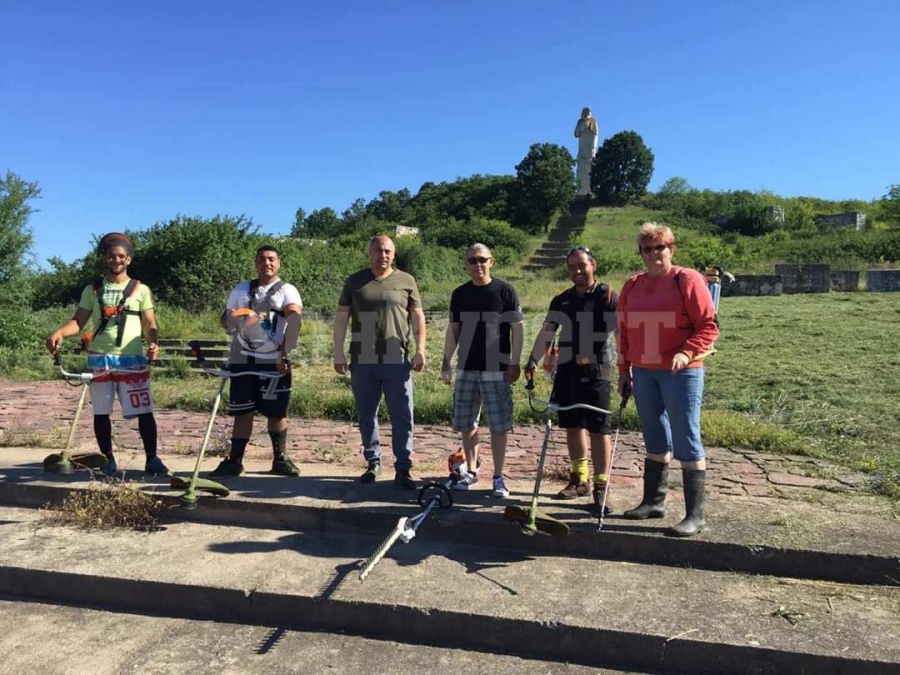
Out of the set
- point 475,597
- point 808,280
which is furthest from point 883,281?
point 475,597

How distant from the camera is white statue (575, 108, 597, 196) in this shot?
50.5 m

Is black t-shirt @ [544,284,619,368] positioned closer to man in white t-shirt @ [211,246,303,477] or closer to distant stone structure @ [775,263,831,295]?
man in white t-shirt @ [211,246,303,477]

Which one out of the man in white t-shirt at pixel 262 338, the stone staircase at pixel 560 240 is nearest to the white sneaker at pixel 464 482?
the man in white t-shirt at pixel 262 338

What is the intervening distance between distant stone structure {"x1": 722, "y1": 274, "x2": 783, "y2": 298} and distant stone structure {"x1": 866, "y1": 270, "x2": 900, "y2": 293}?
222cm

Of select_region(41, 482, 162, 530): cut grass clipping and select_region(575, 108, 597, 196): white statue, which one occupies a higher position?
select_region(575, 108, 597, 196): white statue

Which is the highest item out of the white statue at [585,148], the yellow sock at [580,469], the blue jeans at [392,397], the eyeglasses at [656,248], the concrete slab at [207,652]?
the white statue at [585,148]

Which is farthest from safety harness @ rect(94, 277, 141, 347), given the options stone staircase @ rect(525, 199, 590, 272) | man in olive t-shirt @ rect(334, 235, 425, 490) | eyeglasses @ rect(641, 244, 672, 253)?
stone staircase @ rect(525, 199, 590, 272)

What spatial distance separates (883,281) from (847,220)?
24.9 metres

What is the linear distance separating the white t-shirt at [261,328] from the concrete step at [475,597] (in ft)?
Answer: 4.07

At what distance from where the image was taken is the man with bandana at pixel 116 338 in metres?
4.45

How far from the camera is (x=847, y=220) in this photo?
38.7 m

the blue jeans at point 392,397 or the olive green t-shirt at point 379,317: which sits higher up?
the olive green t-shirt at point 379,317

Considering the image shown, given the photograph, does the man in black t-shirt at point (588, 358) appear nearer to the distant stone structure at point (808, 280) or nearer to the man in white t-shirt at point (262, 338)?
the man in white t-shirt at point (262, 338)

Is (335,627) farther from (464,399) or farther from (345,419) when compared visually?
(345,419)
